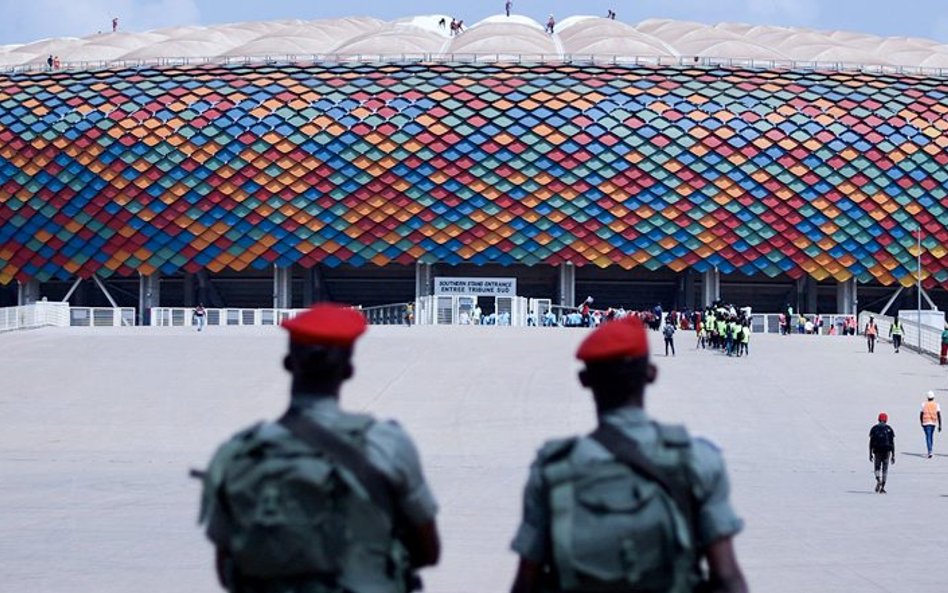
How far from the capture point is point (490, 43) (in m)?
75.1

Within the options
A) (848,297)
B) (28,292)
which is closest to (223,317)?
(28,292)

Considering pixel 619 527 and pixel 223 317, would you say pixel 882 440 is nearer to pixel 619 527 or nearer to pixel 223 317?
pixel 619 527

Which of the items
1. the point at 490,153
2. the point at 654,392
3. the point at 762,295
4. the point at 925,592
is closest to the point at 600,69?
the point at 490,153

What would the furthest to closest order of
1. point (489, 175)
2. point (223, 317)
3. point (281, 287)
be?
point (281, 287), point (489, 175), point (223, 317)

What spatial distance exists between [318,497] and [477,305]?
54.5 meters

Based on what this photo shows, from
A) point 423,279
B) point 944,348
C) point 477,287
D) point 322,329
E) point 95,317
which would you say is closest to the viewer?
point 322,329

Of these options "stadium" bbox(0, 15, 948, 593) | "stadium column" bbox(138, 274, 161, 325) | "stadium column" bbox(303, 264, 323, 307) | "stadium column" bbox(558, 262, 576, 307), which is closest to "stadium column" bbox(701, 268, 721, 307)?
"stadium" bbox(0, 15, 948, 593)

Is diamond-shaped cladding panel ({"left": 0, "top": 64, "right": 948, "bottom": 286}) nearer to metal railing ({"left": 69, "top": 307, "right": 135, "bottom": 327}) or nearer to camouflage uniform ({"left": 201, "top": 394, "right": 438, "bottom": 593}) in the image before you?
metal railing ({"left": 69, "top": 307, "right": 135, "bottom": 327})

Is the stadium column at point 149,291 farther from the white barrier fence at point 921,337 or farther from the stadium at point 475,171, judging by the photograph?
the white barrier fence at point 921,337

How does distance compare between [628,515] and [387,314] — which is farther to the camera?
[387,314]

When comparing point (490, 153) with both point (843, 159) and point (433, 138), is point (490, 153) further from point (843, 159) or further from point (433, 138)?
point (843, 159)

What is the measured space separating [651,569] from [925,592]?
6756 mm

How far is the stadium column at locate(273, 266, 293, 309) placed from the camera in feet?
233

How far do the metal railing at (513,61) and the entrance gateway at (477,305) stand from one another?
14.0 meters
